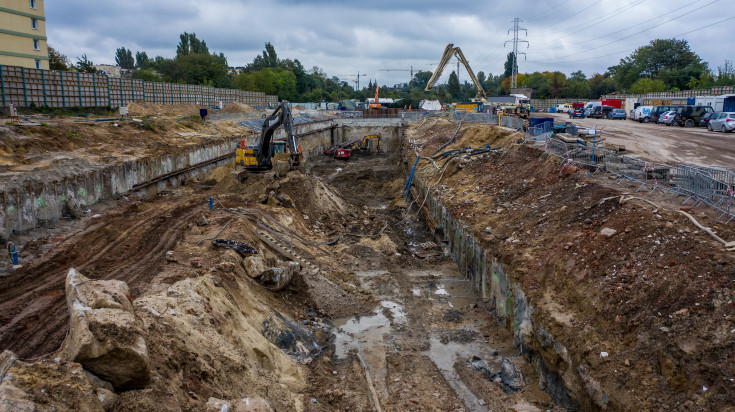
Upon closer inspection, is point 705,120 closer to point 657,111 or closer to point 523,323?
point 657,111

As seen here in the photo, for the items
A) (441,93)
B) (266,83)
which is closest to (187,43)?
(266,83)

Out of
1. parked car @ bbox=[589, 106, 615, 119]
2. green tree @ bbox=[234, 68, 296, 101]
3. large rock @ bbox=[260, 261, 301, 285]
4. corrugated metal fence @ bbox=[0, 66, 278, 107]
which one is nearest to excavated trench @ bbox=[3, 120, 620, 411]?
large rock @ bbox=[260, 261, 301, 285]

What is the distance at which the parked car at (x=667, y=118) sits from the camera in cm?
3453

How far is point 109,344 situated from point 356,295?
9688 mm

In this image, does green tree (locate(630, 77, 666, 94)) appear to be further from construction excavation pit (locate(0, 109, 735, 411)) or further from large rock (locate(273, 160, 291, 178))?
large rock (locate(273, 160, 291, 178))

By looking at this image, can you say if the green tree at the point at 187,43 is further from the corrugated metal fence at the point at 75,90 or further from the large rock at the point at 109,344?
the large rock at the point at 109,344

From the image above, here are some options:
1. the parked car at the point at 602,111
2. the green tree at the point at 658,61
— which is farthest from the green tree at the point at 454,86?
the parked car at the point at 602,111

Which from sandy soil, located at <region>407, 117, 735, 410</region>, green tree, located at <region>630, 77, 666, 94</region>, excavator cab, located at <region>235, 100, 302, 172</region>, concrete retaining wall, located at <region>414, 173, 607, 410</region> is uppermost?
green tree, located at <region>630, 77, 666, 94</region>

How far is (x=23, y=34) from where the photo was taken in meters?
39.1

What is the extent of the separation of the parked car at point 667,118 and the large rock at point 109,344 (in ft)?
122

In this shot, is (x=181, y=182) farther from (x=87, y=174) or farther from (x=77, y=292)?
(x=77, y=292)

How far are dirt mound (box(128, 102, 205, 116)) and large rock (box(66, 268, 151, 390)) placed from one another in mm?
35593

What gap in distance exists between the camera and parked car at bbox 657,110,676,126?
3453 centimetres

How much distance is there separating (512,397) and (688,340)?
342 cm
